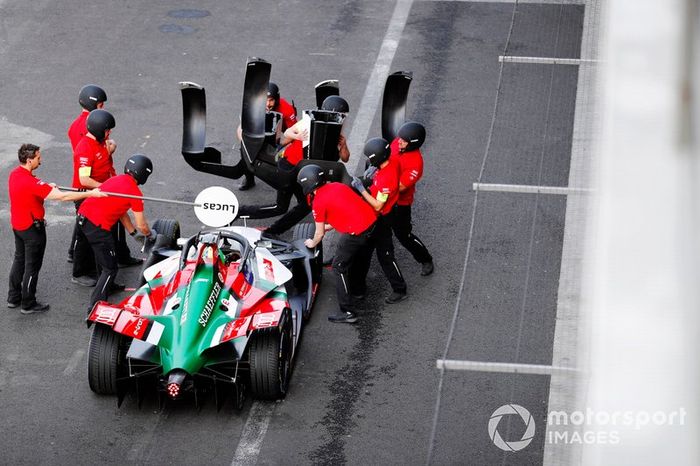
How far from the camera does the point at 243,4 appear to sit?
1856cm

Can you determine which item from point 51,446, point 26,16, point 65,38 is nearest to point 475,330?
point 51,446

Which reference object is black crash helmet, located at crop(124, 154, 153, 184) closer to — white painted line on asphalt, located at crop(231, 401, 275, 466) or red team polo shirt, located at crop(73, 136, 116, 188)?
red team polo shirt, located at crop(73, 136, 116, 188)

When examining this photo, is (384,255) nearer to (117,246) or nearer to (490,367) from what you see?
(117,246)

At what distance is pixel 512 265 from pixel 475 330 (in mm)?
2256

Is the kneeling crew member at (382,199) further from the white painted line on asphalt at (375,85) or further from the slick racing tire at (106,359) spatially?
the white painted line on asphalt at (375,85)

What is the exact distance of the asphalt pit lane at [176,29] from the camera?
17.4 metres

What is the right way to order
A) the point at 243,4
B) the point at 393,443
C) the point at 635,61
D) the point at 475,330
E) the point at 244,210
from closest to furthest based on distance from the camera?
the point at 635,61
the point at 475,330
the point at 393,443
the point at 244,210
the point at 243,4

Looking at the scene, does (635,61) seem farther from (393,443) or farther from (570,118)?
(570,118)

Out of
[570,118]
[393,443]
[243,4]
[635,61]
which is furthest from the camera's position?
[243,4]

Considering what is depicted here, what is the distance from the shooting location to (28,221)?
9.43 metres

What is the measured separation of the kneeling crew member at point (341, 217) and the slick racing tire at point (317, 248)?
13.4 inches

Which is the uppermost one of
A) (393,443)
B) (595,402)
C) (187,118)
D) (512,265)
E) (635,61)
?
(635,61)

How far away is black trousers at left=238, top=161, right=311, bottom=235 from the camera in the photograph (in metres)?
11.0

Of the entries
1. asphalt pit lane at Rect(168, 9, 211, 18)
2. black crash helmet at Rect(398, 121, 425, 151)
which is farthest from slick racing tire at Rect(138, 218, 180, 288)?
asphalt pit lane at Rect(168, 9, 211, 18)
